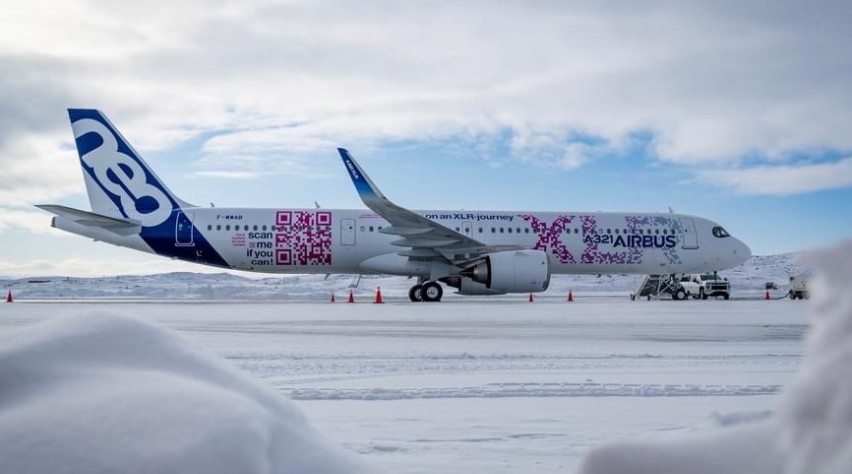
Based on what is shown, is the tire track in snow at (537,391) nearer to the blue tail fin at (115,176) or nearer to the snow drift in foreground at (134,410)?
the snow drift in foreground at (134,410)

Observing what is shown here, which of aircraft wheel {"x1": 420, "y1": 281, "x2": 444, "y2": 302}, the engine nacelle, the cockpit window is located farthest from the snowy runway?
the cockpit window

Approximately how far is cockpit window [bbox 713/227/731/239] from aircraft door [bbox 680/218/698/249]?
3.02 feet

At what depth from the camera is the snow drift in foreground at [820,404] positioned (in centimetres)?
61

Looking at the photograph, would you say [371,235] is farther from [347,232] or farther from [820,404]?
[820,404]

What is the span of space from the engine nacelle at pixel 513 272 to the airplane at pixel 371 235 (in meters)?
1.15

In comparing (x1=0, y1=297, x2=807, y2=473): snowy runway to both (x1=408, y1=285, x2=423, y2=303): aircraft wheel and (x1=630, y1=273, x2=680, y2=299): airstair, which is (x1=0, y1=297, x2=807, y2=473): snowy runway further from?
(x1=630, y1=273, x2=680, y2=299): airstair

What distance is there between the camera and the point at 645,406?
13.6ft

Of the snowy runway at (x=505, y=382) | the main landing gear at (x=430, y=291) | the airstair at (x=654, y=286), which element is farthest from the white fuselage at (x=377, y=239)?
the snowy runway at (x=505, y=382)

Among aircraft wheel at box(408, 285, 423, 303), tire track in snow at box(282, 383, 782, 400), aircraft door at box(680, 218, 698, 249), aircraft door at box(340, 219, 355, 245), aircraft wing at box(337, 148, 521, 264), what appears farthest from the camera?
aircraft door at box(680, 218, 698, 249)

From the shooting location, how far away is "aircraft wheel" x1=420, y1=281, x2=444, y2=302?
22547 mm

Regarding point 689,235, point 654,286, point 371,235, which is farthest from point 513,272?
point 654,286

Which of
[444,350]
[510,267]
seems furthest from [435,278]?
[444,350]

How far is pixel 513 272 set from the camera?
2062 centimetres

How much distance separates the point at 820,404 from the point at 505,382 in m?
4.62
